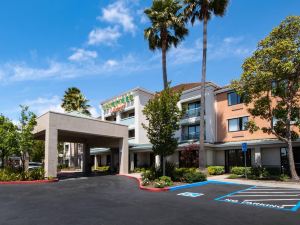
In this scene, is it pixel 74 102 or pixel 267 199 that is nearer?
pixel 267 199

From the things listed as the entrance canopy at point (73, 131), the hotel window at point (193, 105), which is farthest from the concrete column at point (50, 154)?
the hotel window at point (193, 105)

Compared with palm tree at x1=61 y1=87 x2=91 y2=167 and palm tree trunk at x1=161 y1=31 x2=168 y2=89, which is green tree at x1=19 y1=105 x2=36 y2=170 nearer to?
palm tree trunk at x1=161 y1=31 x2=168 y2=89

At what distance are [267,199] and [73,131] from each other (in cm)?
1860

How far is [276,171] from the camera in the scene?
26.6m

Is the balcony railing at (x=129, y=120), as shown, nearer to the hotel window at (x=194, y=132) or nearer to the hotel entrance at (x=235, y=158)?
the hotel window at (x=194, y=132)

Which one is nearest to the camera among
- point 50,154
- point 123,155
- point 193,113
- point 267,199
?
point 267,199

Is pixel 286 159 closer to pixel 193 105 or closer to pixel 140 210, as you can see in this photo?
pixel 193 105

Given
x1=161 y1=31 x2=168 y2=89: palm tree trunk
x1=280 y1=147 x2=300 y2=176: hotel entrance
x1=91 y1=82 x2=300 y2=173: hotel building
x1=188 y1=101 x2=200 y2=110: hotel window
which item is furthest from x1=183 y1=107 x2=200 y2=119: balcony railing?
x1=280 y1=147 x2=300 y2=176: hotel entrance

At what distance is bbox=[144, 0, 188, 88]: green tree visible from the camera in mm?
30438

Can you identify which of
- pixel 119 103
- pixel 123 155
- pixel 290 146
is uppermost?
pixel 119 103

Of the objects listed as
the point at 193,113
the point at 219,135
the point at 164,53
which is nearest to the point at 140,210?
the point at 164,53

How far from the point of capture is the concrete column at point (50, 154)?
2464 cm

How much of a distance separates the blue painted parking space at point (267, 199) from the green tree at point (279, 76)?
762cm

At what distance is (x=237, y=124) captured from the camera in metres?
31.2
